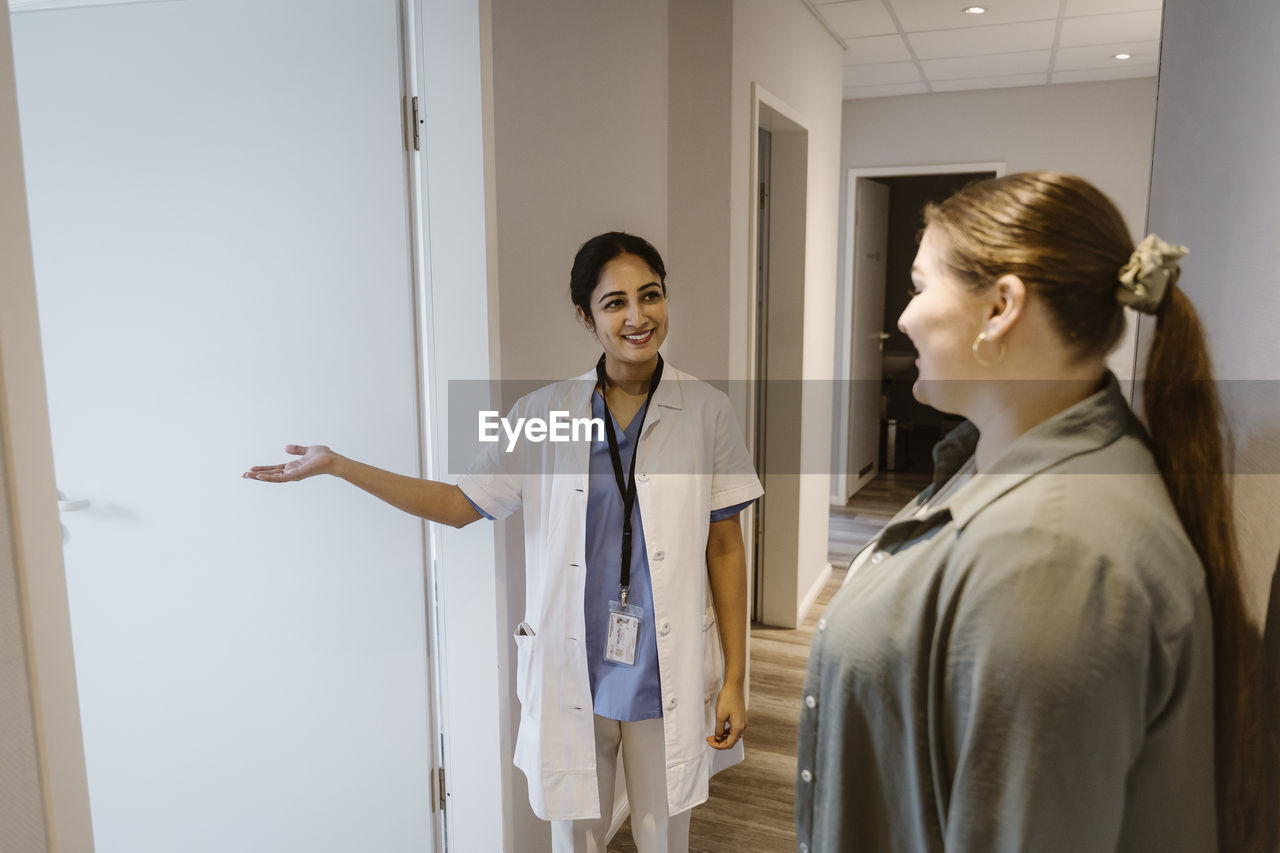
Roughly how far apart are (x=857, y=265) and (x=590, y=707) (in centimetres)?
483

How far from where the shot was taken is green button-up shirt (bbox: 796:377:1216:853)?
0.82 meters

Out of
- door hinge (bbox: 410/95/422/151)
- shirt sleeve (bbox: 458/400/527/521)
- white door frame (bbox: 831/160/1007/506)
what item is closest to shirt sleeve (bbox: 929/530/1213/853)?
shirt sleeve (bbox: 458/400/527/521)

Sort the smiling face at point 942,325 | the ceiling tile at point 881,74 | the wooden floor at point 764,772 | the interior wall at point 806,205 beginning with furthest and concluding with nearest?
the ceiling tile at point 881,74 < the interior wall at point 806,205 < the wooden floor at point 764,772 < the smiling face at point 942,325

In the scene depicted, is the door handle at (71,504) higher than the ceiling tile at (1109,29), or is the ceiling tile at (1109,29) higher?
the ceiling tile at (1109,29)

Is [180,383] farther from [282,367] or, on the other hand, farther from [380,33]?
[380,33]

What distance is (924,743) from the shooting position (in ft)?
3.06

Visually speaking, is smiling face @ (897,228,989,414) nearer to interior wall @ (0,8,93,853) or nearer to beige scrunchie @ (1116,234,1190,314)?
beige scrunchie @ (1116,234,1190,314)

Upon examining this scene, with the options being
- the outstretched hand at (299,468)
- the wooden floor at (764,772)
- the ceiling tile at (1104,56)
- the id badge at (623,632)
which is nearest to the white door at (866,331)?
the ceiling tile at (1104,56)

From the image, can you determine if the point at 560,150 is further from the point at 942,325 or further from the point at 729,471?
the point at 942,325

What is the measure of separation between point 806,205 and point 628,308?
226 centimetres

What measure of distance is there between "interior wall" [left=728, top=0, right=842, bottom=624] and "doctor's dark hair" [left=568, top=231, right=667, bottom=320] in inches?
43.7

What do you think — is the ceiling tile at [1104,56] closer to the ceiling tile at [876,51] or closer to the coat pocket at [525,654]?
the ceiling tile at [876,51]

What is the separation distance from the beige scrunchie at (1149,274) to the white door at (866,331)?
5159 mm

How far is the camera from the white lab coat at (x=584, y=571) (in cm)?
163
